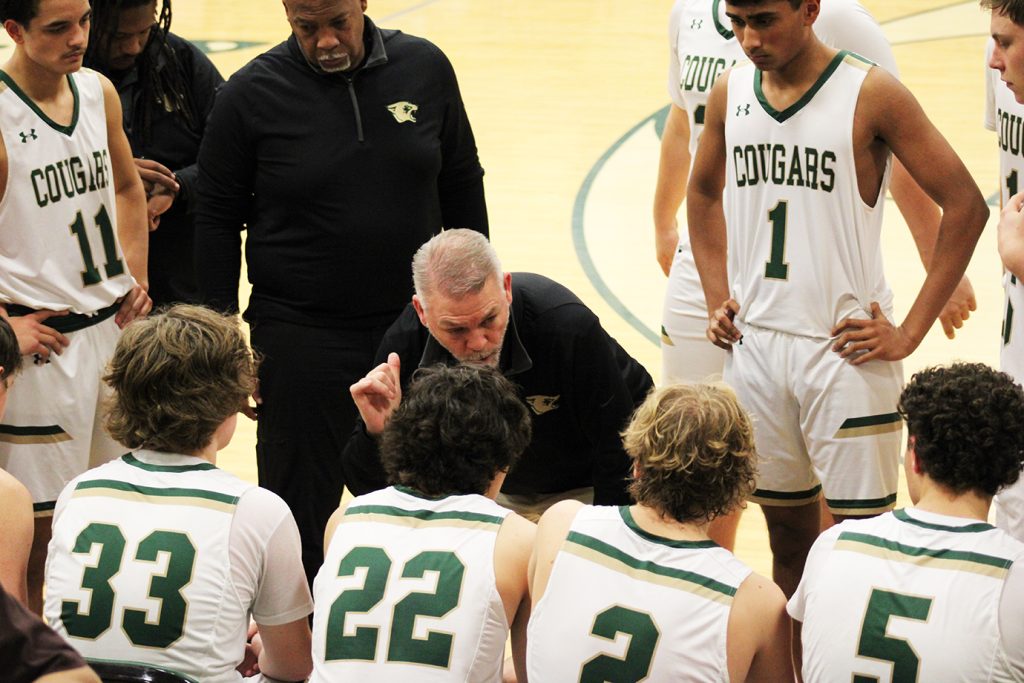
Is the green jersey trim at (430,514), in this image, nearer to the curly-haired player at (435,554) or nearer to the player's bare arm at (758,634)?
the curly-haired player at (435,554)

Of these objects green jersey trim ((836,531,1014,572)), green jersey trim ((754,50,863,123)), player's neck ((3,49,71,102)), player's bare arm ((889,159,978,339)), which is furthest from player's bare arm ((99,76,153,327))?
green jersey trim ((836,531,1014,572))

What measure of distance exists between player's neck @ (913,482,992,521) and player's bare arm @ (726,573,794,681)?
1.14 feet

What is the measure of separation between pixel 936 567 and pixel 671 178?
2510 mm

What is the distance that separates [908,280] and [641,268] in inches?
54.1

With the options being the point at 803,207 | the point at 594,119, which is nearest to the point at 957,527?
the point at 803,207

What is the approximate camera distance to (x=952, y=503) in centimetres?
271

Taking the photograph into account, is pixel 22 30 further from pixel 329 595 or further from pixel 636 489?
pixel 636 489

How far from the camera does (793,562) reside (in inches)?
158

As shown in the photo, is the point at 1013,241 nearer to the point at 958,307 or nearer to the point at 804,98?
the point at 804,98

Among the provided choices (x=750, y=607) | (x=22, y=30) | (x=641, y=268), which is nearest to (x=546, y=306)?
(x=750, y=607)

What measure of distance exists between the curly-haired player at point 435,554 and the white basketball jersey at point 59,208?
146cm

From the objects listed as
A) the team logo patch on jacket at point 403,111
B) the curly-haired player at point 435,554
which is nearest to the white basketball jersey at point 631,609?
the curly-haired player at point 435,554

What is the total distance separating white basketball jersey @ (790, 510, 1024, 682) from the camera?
2502mm

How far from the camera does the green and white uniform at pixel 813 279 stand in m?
3.54
